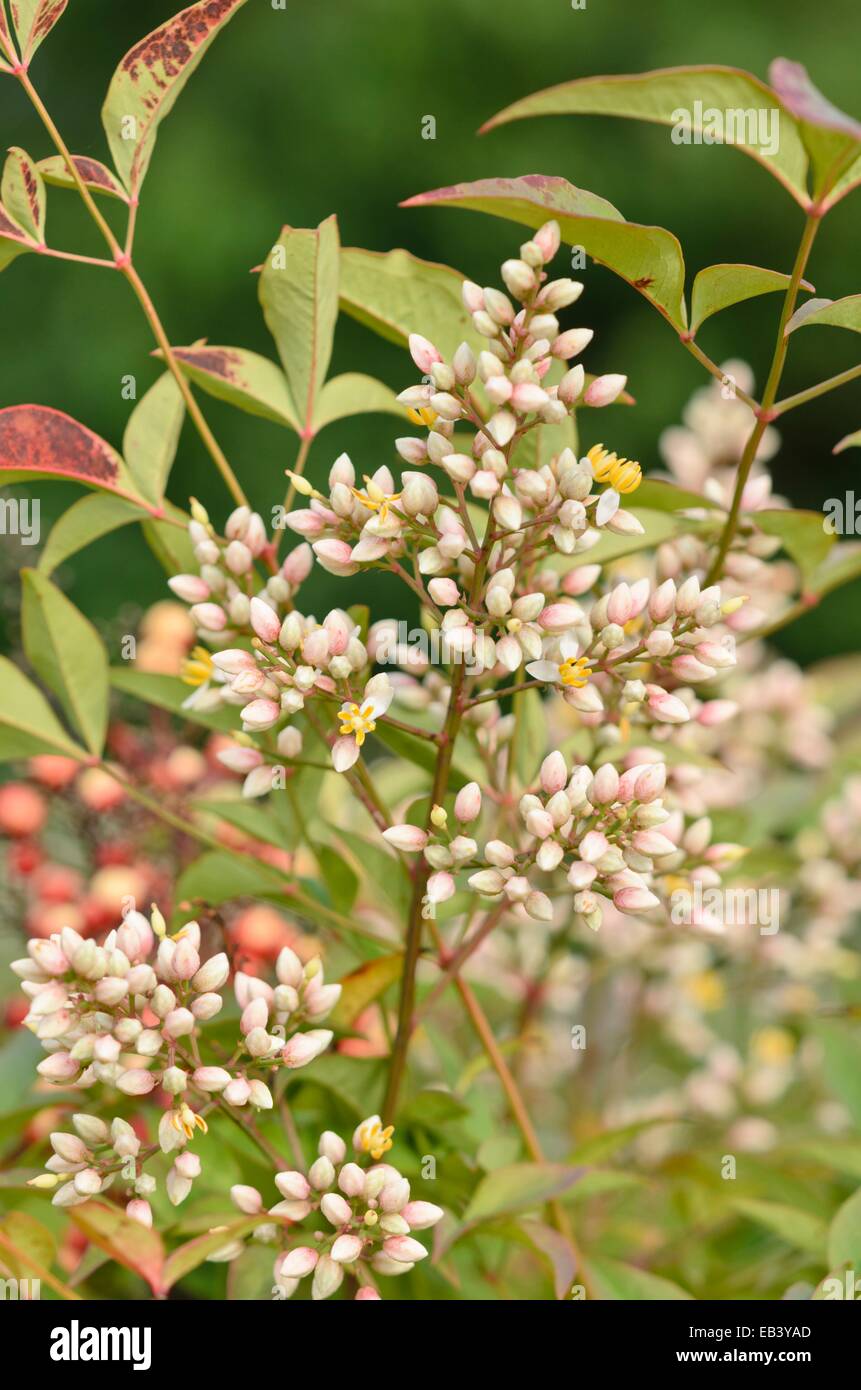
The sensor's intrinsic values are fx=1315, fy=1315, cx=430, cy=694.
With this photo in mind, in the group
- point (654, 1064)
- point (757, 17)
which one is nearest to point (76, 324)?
point (757, 17)

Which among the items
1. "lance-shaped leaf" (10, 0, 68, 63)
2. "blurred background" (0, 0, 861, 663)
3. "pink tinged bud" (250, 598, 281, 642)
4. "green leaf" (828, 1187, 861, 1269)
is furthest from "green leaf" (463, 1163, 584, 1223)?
"blurred background" (0, 0, 861, 663)

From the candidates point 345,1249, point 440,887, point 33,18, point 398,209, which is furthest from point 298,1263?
point 398,209

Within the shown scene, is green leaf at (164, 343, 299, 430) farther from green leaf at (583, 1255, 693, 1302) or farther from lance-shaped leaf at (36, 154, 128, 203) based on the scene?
green leaf at (583, 1255, 693, 1302)

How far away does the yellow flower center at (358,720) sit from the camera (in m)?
0.43

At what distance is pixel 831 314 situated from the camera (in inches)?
17.5

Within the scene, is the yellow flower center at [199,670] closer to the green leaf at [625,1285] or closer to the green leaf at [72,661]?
the green leaf at [72,661]

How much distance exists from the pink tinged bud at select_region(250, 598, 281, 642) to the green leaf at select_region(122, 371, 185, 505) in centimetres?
11

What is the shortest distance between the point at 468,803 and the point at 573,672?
0.06m

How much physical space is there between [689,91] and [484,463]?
0.41ft

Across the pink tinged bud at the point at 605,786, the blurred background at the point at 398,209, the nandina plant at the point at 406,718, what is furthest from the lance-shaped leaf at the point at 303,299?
the blurred background at the point at 398,209

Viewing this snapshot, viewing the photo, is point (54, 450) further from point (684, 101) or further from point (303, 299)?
point (684, 101)

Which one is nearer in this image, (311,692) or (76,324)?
(311,692)
